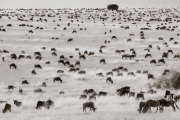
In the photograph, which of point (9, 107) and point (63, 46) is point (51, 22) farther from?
point (9, 107)

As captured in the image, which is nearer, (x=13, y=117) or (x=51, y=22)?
(x=13, y=117)

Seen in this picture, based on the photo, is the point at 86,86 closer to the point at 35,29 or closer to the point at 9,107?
the point at 9,107

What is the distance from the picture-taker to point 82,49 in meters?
36.6

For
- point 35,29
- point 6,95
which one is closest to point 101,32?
point 35,29

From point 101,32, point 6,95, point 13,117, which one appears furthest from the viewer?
point 101,32

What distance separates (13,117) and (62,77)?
10.1m

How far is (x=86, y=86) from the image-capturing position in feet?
71.3

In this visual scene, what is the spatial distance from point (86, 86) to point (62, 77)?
3.33 meters

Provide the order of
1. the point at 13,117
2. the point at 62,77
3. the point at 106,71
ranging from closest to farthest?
the point at 13,117
the point at 62,77
the point at 106,71

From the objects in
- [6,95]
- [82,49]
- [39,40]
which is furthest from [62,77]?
[39,40]

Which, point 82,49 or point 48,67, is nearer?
point 48,67

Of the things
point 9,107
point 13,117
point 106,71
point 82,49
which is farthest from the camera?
point 82,49

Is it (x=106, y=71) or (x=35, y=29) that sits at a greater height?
(x=35, y=29)

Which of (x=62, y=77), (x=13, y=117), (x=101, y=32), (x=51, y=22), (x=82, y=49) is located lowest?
(x=13, y=117)
